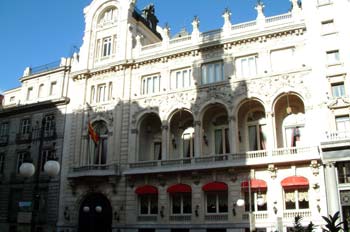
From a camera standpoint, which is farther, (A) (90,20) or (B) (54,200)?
(A) (90,20)

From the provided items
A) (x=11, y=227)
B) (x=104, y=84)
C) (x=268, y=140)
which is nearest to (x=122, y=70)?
(x=104, y=84)

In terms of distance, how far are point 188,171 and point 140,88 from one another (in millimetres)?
9753

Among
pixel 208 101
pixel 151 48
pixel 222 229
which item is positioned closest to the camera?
pixel 222 229

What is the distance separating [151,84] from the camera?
115 feet

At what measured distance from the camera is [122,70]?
1420 inches

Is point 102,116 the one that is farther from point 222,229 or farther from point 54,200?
point 222,229

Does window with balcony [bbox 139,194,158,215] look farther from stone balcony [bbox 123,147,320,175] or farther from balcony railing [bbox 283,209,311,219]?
balcony railing [bbox 283,209,311,219]

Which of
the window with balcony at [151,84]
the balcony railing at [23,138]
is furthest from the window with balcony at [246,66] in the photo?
the balcony railing at [23,138]

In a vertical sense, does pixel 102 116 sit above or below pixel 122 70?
below

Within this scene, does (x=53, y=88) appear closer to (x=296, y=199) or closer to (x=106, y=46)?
(x=106, y=46)

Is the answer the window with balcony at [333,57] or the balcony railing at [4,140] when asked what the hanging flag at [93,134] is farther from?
the window with balcony at [333,57]

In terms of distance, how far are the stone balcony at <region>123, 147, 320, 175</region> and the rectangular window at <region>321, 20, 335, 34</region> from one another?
30.6 ft

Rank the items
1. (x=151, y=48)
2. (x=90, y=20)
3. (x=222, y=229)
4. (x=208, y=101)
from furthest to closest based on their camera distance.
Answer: (x=90, y=20) → (x=151, y=48) → (x=208, y=101) → (x=222, y=229)

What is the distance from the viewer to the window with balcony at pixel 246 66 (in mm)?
30859
